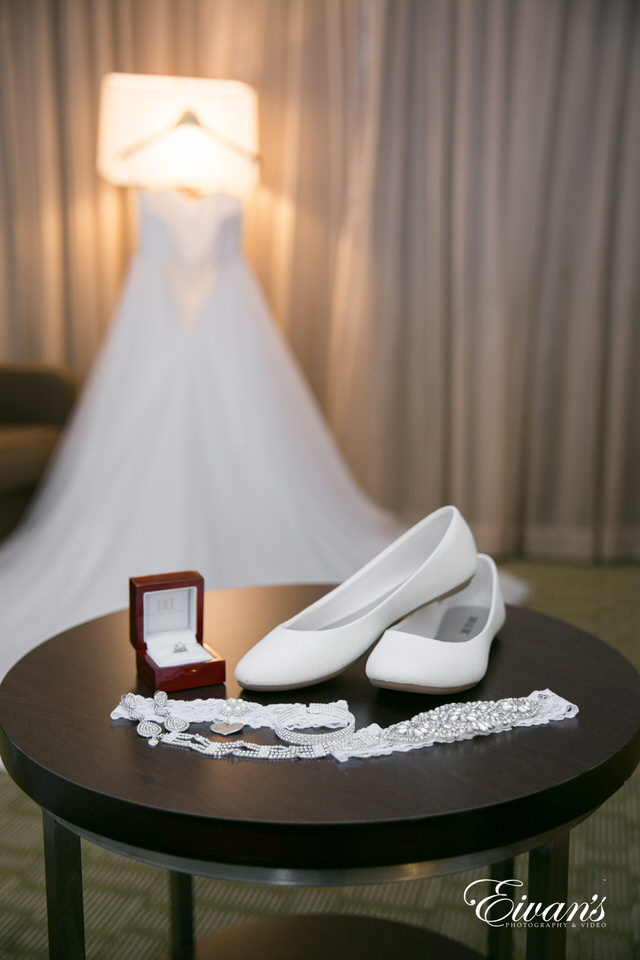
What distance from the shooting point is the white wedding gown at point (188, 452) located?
258cm

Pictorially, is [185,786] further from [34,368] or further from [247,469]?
[34,368]

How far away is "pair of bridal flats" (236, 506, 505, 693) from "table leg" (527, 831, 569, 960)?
0.21m

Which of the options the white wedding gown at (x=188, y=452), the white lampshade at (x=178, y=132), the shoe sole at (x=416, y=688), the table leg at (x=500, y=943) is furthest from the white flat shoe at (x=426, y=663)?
the white lampshade at (x=178, y=132)

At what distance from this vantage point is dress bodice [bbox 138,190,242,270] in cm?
273

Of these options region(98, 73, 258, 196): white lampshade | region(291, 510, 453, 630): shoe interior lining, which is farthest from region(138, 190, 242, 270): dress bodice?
region(291, 510, 453, 630): shoe interior lining

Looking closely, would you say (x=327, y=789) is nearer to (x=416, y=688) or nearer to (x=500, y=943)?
(x=416, y=688)

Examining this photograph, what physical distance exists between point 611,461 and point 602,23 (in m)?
1.48

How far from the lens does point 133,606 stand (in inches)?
43.3

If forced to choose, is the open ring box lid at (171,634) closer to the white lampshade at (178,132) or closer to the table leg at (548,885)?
the table leg at (548,885)

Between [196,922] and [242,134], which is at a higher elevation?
[242,134]

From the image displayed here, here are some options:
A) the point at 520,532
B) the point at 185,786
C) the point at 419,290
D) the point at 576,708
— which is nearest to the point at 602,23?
the point at 419,290

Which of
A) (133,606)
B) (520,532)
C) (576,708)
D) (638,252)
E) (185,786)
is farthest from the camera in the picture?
(520,532)

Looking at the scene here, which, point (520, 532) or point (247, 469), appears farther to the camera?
point (520, 532)

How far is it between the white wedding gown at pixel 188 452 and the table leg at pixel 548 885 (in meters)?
1.74
